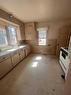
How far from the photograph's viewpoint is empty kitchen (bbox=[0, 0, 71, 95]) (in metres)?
1.83

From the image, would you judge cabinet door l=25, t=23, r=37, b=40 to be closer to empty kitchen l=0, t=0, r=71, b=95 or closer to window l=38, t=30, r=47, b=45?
empty kitchen l=0, t=0, r=71, b=95

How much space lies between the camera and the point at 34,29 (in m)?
4.86

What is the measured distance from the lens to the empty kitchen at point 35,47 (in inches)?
72.1

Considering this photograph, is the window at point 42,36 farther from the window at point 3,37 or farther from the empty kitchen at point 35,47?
the window at point 3,37

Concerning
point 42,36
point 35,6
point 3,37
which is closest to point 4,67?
point 3,37

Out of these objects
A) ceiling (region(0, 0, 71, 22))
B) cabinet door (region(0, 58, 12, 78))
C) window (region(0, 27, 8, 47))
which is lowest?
cabinet door (region(0, 58, 12, 78))

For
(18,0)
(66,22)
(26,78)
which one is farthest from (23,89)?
(66,22)

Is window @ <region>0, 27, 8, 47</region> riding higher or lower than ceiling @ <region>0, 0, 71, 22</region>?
lower

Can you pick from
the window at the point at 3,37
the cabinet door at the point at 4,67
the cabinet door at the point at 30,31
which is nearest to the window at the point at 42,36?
the cabinet door at the point at 30,31

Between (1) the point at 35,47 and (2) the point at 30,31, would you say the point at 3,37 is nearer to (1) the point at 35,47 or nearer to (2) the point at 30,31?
(2) the point at 30,31

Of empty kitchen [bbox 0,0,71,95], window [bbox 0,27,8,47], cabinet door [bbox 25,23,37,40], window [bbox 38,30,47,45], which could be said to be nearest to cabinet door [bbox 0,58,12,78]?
empty kitchen [bbox 0,0,71,95]

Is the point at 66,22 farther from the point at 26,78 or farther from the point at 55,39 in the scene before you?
the point at 26,78

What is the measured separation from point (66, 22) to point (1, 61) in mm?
4688

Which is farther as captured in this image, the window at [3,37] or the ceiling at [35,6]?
the window at [3,37]
